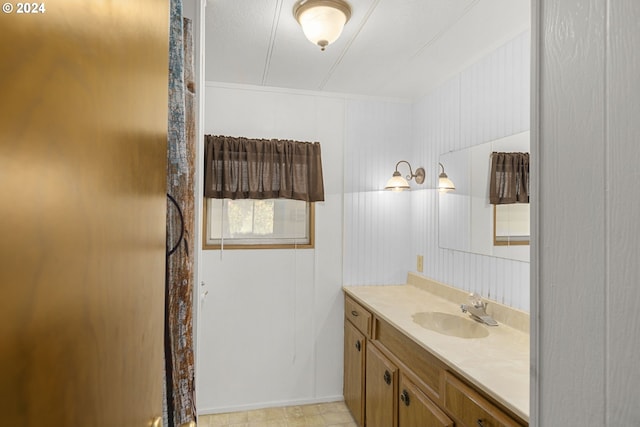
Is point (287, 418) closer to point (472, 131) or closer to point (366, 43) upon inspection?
point (472, 131)

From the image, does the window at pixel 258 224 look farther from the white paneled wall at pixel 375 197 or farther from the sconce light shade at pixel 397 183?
the sconce light shade at pixel 397 183

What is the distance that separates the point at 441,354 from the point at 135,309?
4.33ft

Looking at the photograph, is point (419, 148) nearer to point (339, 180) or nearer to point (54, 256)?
point (339, 180)

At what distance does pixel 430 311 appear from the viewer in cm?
212

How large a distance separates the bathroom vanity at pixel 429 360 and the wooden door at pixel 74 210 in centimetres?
115

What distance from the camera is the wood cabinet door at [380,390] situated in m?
1.88

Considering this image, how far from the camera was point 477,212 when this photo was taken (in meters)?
2.13


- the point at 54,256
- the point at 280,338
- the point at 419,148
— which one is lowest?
the point at 280,338

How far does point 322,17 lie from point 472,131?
1.20 m

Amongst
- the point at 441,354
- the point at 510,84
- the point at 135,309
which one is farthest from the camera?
the point at 510,84

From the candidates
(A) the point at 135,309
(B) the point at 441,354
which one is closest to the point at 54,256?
(A) the point at 135,309

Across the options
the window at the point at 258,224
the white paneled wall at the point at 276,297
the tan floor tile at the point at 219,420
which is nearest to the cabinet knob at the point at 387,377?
the white paneled wall at the point at 276,297

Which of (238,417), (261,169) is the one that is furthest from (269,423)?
(261,169)

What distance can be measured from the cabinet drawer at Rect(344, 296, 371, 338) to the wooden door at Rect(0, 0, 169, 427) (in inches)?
76.6
